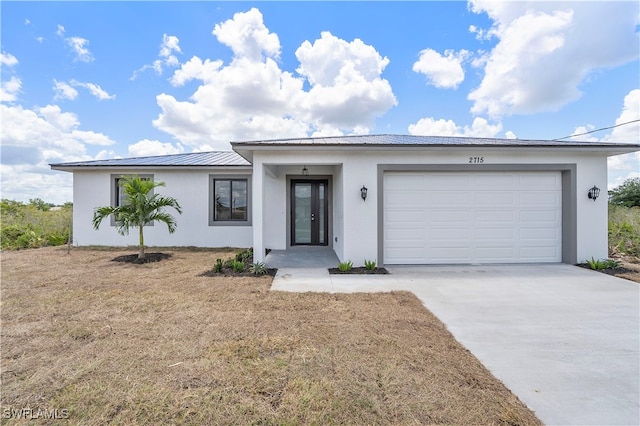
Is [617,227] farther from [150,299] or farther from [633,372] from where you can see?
[150,299]

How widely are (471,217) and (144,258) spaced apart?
31.8 feet

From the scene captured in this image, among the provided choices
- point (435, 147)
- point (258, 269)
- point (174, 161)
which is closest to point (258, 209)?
point (258, 269)

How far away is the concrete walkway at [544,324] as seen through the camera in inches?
97.7

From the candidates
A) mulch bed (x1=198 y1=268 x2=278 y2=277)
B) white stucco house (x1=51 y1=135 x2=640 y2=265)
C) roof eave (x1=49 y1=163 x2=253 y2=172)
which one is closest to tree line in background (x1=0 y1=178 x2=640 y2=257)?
roof eave (x1=49 y1=163 x2=253 y2=172)

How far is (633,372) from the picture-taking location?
287cm

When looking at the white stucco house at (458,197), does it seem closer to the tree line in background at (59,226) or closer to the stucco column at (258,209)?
the stucco column at (258,209)

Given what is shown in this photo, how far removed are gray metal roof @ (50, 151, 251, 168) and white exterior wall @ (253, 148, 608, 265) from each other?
4.13 meters

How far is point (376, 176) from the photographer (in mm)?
7434

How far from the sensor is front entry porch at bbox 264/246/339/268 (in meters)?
7.88

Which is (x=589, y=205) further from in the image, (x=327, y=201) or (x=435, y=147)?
(x=327, y=201)

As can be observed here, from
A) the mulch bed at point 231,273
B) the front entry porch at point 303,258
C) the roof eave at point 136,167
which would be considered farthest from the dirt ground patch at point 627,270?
the roof eave at point 136,167

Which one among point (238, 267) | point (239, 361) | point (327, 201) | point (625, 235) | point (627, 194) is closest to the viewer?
point (239, 361)

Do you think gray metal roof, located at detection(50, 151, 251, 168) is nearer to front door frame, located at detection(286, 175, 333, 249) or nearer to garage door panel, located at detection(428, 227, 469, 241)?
front door frame, located at detection(286, 175, 333, 249)

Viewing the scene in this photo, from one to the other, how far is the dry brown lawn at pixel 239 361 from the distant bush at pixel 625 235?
28.5 feet
